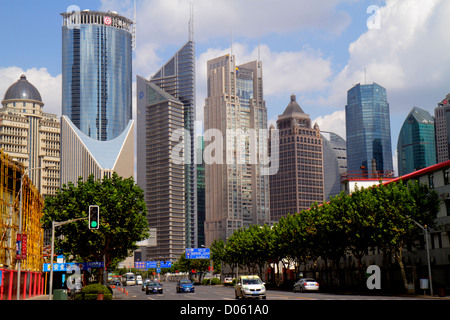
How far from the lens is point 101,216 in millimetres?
65562

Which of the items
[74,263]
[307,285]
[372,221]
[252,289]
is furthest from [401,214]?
[74,263]

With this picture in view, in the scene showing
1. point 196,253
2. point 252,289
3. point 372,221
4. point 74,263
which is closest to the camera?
point 252,289

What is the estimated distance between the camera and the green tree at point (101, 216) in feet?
216

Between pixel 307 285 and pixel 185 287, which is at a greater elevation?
pixel 307 285

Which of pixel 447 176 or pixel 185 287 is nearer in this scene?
pixel 447 176

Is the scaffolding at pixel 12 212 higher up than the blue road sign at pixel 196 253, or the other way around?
the scaffolding at pixel 12 212

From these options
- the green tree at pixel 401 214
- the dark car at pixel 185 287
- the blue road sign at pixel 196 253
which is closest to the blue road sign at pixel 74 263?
the dark car at pixel 185 287

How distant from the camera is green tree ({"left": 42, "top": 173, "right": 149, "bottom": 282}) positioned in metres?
65.8

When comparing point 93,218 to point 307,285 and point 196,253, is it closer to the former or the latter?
point 307,285

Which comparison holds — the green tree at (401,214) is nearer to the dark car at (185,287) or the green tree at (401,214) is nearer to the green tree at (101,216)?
the dark car at (185,287)
